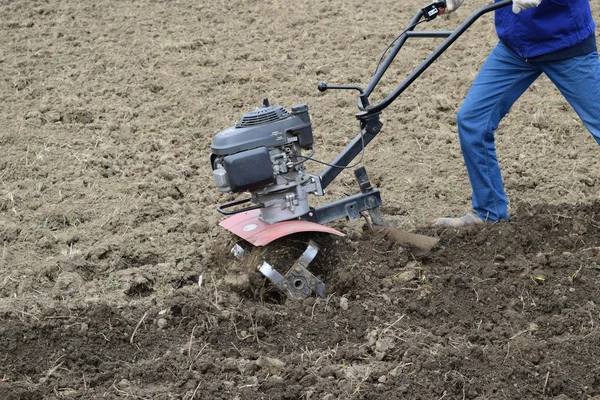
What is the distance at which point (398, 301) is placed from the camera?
4012mm

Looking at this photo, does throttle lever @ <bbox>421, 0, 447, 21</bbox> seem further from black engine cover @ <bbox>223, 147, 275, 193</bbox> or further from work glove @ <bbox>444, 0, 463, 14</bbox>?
black engine cover @ <bbox>223, 147, 275, 193</bbox>

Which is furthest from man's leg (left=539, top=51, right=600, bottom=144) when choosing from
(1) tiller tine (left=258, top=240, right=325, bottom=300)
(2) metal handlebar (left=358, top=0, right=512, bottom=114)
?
(1) tiller tine (left=258, top=240, right=325, bottom=300)

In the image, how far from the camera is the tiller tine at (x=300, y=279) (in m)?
4.02

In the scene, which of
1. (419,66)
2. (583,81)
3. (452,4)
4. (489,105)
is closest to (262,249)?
(419,66)

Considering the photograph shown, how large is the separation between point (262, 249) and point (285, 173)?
39 centimetres

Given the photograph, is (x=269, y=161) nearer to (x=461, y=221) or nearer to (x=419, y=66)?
(x=419, y=66)

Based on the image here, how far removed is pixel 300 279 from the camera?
4.04 metres

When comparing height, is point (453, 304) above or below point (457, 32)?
below

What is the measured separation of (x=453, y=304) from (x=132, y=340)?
4.82ft

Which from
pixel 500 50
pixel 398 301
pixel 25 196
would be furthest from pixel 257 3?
pixel 398 301

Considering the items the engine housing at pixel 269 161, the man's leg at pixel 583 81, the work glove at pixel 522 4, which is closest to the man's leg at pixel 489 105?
the man's leg at pixel 583 81

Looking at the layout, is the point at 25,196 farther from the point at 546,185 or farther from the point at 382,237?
the point at 546,185

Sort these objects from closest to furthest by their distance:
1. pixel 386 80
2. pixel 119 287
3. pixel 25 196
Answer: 1. pixel 119 287
2. pixel 25 196
3. pixel 386 80

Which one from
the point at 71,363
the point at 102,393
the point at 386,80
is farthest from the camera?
the point at 386,80
